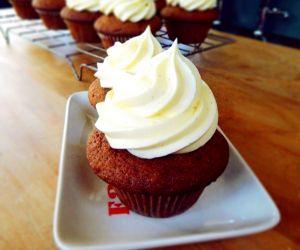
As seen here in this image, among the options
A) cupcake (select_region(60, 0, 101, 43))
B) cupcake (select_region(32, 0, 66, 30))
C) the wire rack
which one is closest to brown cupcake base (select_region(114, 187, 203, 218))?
the wire rack

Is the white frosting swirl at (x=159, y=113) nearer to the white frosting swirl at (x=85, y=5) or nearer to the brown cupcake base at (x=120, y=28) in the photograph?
the brown cupcake base at (x=120, y=28)

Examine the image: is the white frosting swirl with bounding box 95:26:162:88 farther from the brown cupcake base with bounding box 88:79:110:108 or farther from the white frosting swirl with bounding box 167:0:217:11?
the white frosting swirl with bounding box 167:0:217:11

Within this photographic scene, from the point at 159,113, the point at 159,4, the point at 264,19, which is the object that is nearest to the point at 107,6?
the point at 159,4

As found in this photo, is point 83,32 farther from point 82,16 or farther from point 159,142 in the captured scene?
point 159,142

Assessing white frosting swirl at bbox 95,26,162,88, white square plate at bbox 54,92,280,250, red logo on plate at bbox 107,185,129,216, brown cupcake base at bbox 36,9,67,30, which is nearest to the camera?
white square plate at bbox 54,92,280,250

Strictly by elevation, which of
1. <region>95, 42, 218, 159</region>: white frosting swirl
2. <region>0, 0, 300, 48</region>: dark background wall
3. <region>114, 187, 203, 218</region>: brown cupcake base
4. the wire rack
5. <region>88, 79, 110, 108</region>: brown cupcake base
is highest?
<region>95, 42, 218, 159</region>: white frosting swirl

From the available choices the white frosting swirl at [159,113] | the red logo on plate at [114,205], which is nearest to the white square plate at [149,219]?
the red logo on plate at [114,205]

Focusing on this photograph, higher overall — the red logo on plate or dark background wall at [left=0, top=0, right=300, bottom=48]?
the red logo on plate

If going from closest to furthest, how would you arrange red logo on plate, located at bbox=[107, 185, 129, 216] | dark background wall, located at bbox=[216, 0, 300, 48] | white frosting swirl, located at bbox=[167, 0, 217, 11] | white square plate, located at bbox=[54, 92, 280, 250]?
white square plate, located at bbox=[54, 92, 280, 250] < red logo on plate, located at bbox=[107, 185, 129, 216] < white frosting swirl, located at bbox=[167, 0, 217, 11] < dark background wall, located at bbox=[216, 0, 300, 48]
